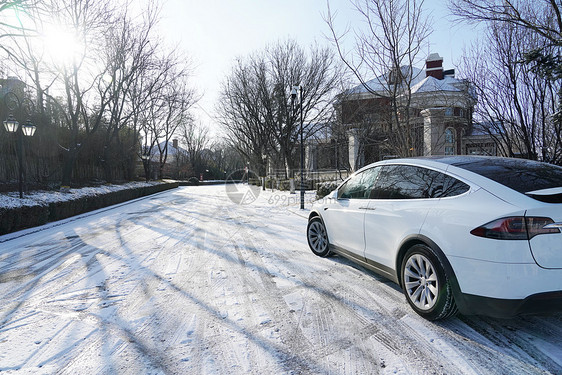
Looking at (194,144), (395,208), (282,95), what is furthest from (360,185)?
(194,144)

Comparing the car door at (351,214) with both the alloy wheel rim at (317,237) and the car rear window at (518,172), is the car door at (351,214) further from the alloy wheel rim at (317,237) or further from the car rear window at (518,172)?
the car rear window at (518,172)

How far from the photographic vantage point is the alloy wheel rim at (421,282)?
2834mm

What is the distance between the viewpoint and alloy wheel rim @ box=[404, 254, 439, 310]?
2834mm

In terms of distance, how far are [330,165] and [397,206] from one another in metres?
23.3

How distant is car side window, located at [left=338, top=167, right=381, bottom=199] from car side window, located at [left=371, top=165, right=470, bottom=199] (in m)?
0.14

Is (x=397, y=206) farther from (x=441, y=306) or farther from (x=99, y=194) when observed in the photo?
(x=99, y=194)

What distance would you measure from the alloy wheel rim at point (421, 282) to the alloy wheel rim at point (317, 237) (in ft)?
6.65

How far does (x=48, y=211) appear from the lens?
10008mm

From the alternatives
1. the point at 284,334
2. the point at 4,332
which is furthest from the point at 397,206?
the point at 4,332

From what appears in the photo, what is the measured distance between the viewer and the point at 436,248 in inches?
107

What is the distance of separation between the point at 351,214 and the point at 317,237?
143 cm

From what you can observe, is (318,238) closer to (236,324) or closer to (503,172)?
(236,324)

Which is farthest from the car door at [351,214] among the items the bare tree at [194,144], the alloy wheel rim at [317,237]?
the bare tree at [194,144]

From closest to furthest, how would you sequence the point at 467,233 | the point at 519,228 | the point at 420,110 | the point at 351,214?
the point at 519,228
the point at 467,233
the point at 351,214
the point at 420,110
